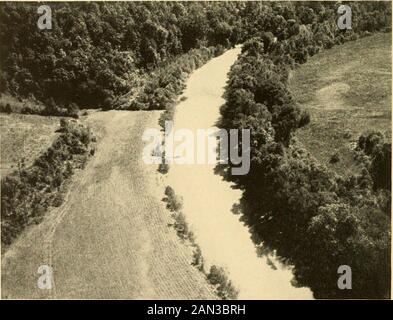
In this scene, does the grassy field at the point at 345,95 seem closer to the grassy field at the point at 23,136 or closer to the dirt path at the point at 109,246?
the dirt path at the point at 109,246

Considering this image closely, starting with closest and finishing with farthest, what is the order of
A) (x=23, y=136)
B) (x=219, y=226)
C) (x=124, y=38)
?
(x=219, y=226) < (x=23, y=136) < (x=124, y=38)

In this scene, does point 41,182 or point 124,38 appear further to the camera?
point 124,38

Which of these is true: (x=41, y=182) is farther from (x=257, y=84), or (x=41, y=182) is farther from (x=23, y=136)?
(x=257, y=84)

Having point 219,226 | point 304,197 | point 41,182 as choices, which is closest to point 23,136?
point 41,182

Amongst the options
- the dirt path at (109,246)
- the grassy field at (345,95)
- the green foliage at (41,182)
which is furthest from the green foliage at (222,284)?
the green foliage at (41,182)

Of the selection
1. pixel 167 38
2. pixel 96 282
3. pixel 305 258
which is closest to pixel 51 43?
pixel 167 38

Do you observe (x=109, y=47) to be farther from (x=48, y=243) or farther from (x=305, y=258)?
(x=305, y=258)
